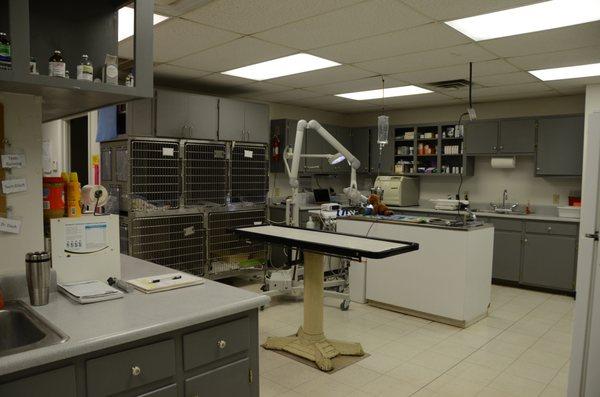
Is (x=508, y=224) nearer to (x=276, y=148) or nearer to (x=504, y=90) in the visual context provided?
(x=504, y=90)

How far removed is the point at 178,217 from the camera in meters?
4.77

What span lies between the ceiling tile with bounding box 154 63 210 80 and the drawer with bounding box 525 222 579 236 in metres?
4.35

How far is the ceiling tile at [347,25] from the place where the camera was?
9.62 ft

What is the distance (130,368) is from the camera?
5.06 ft

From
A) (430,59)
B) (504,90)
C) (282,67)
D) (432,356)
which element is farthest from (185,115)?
(504,90)

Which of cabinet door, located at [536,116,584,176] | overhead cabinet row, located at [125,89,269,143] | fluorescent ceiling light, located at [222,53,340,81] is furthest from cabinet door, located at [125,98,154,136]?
cabinet door, located at [536,116,584,176]

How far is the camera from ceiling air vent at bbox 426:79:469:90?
5051 millimetres

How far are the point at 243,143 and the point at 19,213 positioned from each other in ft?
11.9

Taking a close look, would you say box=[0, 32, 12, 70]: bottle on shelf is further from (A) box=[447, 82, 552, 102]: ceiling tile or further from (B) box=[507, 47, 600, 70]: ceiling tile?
(A) box=[447, 82, 552, 102]: ceiling tile

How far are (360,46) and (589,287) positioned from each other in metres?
2.52

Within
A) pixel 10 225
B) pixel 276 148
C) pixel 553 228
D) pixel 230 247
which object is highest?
pixel 276 148

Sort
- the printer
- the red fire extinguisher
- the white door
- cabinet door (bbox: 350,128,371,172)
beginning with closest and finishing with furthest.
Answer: the white door, the red fire extinguisher, the printer, cabinet door (bbox: 350,128,371,172)

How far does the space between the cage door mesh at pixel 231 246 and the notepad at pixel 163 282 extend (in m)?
2.78

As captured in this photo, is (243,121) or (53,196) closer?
(53,196)
